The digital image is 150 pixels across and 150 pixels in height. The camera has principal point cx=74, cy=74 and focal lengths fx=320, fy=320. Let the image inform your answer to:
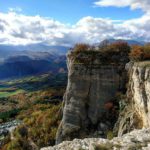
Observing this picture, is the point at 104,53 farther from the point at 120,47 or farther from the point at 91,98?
the point at 91,98

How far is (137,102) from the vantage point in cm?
5206

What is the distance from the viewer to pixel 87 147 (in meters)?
24.7

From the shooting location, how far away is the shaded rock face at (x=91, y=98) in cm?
6253

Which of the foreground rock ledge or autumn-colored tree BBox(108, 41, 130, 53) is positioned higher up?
autumn-colored tree BBox(108, 41, 130, 53)

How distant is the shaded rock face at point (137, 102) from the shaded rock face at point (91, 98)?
12.9ft

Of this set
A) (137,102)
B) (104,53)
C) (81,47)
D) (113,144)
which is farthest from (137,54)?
(113,144)

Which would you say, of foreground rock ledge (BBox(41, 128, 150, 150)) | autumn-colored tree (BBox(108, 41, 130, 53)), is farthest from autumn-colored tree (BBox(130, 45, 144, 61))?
foreground rock ledge (BBox(41, 128, 150, 150))

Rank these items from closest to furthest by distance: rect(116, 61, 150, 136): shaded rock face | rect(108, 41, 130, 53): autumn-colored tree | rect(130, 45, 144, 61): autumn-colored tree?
rect(116, 61, 150, 136): shaded rock face → rect(130, 45, 144, 61): autumn-colored tree → rect(108, 41, 130, 53): autumn-colored tree

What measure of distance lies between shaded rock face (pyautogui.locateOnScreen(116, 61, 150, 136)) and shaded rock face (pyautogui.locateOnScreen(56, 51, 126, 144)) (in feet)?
12.9

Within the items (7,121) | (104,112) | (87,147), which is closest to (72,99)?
(104,112)

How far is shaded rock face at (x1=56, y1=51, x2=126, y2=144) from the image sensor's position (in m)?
62.5

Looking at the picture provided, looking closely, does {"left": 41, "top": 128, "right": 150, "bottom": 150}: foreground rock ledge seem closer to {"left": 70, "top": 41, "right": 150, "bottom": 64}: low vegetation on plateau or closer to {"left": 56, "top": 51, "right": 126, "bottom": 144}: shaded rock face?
{"left": 56, "top": 51, "right": 126, "bottom": 144}: shaded rock face

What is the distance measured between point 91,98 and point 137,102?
14.1 m

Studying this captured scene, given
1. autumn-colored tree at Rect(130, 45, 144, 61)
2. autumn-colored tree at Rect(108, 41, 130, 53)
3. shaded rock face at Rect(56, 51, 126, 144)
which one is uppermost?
autumn-colored tree at Rect(108, 41, 130, 53)
